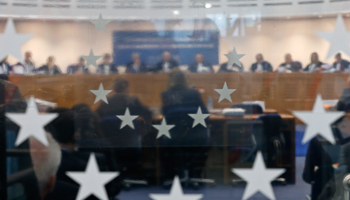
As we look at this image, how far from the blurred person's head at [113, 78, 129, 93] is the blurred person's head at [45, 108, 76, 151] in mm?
267

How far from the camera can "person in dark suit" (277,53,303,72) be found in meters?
1.38

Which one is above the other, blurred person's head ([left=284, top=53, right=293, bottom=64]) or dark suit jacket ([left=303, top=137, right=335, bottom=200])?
blurred person's head ([left=284, top=53, right=293, bottom=64])

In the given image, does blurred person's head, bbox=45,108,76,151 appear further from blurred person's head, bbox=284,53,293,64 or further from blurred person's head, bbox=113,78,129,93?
blurred person's head, bbox=284,53,293,64

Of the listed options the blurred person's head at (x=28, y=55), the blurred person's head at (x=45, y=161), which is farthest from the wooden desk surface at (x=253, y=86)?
the blurred person's head at (x=45, y=161)

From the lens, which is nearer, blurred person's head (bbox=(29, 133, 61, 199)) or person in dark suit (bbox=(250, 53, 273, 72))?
person in dark suit (bbox=(250, 53, 273, 72))

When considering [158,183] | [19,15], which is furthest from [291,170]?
[19,15]

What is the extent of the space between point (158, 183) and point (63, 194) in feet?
1.71

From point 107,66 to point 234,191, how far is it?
0.90 metres

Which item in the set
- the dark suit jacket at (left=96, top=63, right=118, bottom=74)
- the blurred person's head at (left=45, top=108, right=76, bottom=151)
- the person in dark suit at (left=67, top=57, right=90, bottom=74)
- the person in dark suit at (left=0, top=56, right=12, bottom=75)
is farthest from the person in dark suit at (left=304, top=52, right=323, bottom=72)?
the person in dark suit at (left=0, top=56, right=12, bottom=75)

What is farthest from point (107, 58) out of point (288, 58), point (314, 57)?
point (314, 57)

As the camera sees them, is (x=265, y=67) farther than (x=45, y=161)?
No

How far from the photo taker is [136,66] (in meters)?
1.42

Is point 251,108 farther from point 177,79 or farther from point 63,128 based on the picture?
point 63,128

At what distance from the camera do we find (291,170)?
143 centimetres
